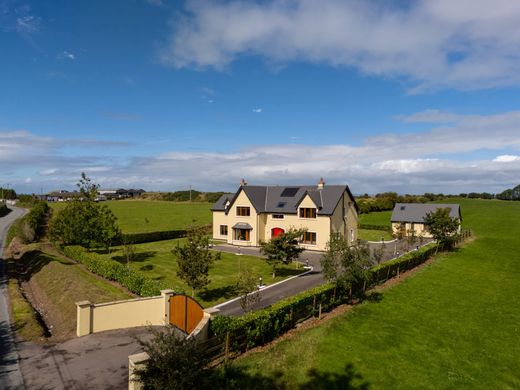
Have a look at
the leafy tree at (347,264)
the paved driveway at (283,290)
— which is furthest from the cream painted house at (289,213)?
the leafy tree at (347,264)

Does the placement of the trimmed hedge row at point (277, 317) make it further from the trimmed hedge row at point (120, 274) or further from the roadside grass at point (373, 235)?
the roadside grass at point (373, 235)

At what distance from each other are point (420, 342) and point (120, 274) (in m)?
23.5

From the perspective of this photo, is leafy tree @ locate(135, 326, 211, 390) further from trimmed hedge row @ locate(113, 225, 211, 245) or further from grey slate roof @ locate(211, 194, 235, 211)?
grey slate roof @ locate(211, 194, 235, 211)

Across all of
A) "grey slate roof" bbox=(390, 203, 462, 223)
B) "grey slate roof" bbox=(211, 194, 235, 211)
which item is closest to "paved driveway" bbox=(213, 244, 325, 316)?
"grey slate roof" bbox=(211, 194, 235, 211)

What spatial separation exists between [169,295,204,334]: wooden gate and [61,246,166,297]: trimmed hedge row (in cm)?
351

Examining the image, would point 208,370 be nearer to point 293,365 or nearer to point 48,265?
point 293,365

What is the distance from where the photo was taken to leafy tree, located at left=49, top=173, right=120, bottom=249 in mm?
40709

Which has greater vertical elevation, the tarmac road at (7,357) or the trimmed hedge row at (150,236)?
the trimmed hedge row at (150,236)

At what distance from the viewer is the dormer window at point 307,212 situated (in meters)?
48.1

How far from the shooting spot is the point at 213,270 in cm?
3631

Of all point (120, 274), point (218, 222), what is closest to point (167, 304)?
point (120, 274)

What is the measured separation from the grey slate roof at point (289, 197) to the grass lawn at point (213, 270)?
33.1ft

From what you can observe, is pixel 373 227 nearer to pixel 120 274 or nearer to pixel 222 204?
pixel 222 204

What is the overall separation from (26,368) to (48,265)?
23.6 metres
